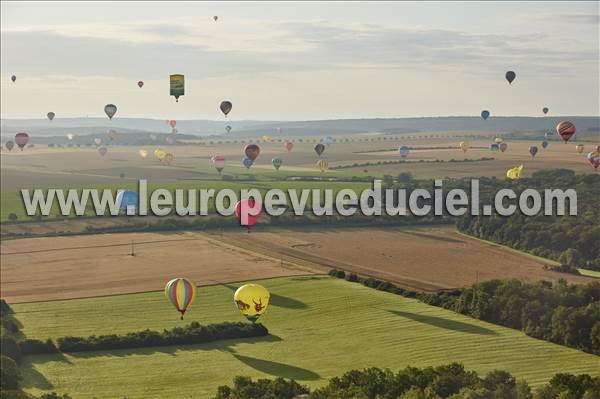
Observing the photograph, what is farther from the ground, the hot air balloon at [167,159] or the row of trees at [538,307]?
the hot air balloon at [167,159]

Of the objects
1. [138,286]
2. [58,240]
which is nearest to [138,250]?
[58,240]

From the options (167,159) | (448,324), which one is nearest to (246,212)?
(448,324)

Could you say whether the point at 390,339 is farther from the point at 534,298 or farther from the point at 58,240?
the point at 58,240

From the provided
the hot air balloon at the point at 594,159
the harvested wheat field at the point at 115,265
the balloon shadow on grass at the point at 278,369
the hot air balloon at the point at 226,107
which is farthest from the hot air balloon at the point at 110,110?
the balloon shadow on grass at the point at 278,369

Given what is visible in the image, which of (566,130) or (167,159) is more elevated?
(566,130)

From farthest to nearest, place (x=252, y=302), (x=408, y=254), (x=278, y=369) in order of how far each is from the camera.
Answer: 1. (x=408, y=254)
2. (x=252, y=302)
3. (x=278, y=369)

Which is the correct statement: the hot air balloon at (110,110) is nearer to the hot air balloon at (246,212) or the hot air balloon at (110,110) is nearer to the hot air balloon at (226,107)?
the hot air balloon at (226,107)

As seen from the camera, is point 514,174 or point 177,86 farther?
point 514,174

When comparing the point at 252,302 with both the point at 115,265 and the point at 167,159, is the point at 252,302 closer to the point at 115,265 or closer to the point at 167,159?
the point at 115,265
